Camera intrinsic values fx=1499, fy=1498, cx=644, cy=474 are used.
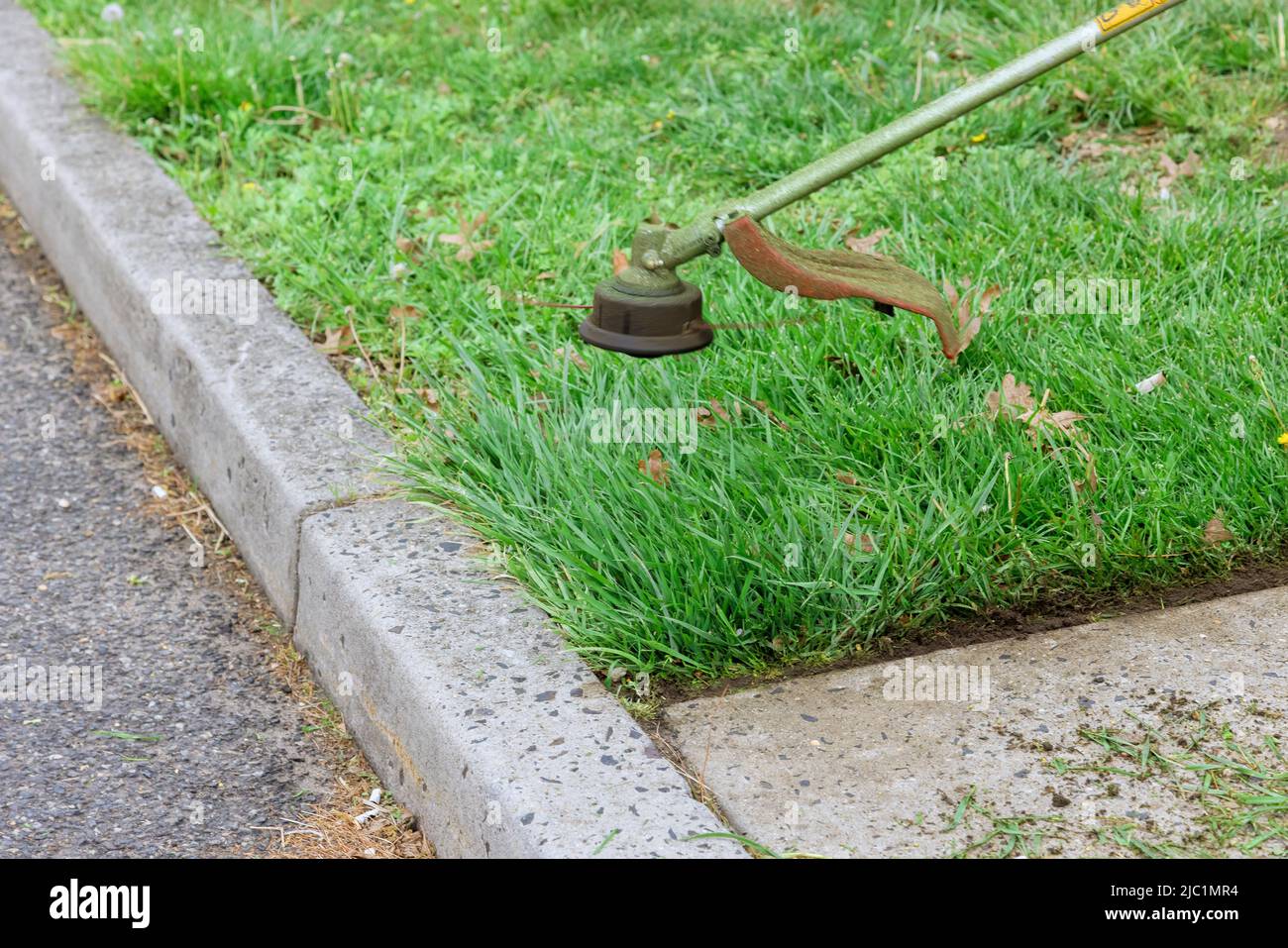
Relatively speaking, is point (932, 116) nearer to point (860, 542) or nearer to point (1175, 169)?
point (860, 542)

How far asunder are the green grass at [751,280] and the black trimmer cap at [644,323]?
273 mm

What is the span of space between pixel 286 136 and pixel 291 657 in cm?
200

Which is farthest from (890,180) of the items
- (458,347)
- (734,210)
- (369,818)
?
(369,818)

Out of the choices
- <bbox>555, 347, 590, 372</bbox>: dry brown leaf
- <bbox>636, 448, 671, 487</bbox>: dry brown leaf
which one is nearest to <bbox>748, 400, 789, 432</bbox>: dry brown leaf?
<bbox>636, 448, 671, 487</bbox>: dry brown leaf

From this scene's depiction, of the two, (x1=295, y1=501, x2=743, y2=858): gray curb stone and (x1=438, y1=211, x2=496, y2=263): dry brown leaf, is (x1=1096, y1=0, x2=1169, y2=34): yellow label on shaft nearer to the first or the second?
(x1=295, y1=501, x2=743, y2=858): gray curb stone

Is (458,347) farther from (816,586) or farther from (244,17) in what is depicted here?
(244,17)

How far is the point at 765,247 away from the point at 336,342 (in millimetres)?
1338

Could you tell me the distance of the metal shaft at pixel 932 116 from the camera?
7.51 feet

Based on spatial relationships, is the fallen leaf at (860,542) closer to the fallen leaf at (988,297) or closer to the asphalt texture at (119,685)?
the fallen leaf at (988,297)

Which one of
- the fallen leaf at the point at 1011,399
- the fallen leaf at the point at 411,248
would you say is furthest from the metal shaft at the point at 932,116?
the fallen leaf at the point at 411,248

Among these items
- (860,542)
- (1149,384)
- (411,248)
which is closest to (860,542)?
(860,542)

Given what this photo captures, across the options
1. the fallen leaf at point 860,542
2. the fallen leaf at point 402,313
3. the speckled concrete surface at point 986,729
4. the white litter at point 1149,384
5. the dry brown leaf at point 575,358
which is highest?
the white litter at point 1149,384

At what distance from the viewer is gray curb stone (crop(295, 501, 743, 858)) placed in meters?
2.00

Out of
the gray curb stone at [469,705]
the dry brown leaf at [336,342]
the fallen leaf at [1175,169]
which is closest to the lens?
the gray curb stone at [469,705]
